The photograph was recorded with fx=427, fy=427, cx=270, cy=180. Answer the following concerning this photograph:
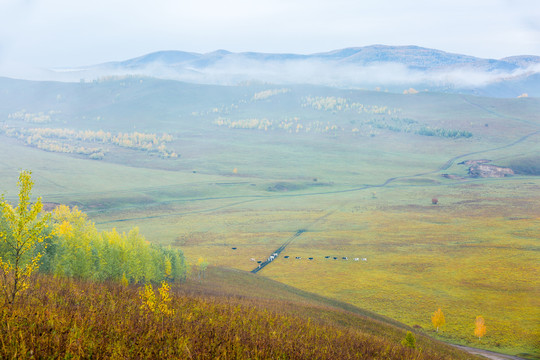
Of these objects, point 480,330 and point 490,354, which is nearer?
point 490,354

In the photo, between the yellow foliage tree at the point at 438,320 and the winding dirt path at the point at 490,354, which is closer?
the winding dirt path at the point at 490,354

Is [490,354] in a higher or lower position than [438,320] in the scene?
lower

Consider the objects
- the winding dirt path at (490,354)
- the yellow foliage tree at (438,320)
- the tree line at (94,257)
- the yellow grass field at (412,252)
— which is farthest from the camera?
the yellow grass field at (412,252)

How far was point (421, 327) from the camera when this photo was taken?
62844mm

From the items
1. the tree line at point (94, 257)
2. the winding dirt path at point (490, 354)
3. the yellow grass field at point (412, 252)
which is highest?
the tree line at point (94, 257)

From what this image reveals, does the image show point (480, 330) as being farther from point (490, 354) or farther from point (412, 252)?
point (412, 252)

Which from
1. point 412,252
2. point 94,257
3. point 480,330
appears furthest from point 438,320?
point 412,252

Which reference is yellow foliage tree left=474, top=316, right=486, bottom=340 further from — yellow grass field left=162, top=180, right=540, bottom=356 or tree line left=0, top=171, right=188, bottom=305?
tree line left=0, top=171, right=188, bottom=305

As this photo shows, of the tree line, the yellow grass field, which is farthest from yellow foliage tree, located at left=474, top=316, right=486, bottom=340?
the tree line

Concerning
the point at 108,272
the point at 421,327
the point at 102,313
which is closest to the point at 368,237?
the point at 421,327

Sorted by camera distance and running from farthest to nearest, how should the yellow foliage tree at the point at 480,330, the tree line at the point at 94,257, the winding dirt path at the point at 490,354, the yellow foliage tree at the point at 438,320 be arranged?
the yellow foliage tree at the point at 438,320, the yellow foliage tree at the point at 480,330, the winding dirt path at the point at 490,354, the tree line at the point at 94,257

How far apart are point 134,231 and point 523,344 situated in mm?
54270

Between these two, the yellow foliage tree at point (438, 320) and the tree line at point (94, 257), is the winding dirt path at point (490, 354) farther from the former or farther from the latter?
the tree line at point (94, 257)

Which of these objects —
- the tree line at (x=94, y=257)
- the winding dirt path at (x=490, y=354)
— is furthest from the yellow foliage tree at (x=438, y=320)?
the tree line at (x=94, y=257)
